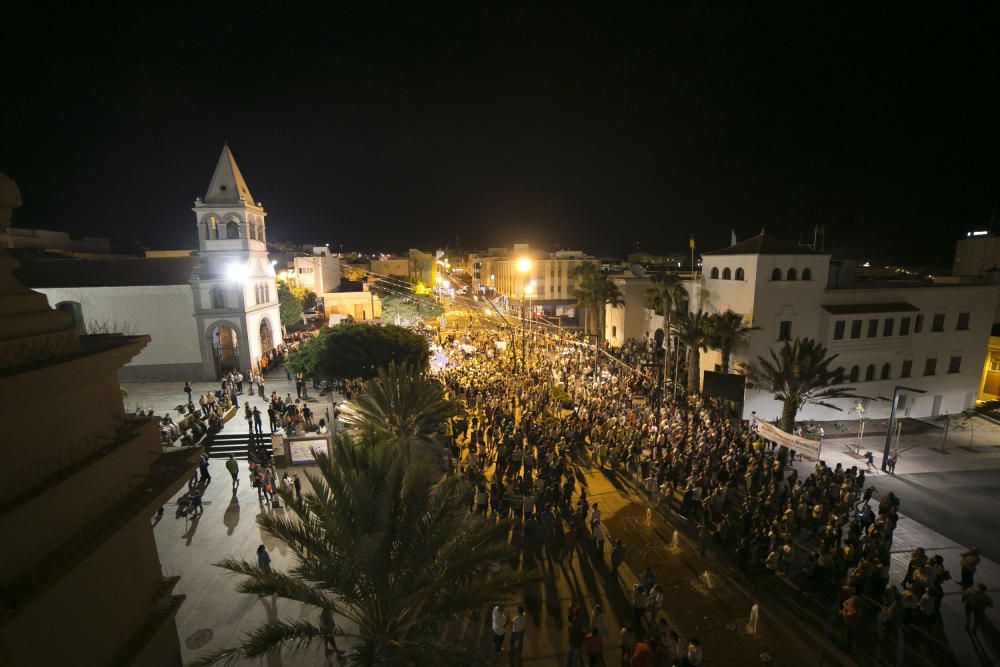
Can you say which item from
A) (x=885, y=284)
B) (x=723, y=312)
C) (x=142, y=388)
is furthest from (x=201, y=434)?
(x=885, y=284)

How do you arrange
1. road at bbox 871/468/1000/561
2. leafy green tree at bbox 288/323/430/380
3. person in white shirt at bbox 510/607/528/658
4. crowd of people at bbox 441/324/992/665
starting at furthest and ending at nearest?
leafy green tree at bbox 288/323/430/380, road at bbox 871/468/1000/561, crowd of people at bbox 441/324/992/665, person in white shirt at bbox 510/607/528/658

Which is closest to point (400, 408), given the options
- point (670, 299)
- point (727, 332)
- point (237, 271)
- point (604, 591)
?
point (604, 591)

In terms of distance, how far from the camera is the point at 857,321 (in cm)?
2706

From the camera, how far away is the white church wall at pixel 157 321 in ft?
93.1

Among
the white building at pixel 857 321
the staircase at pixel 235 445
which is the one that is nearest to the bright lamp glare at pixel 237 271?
the staircase at pixel 235 445

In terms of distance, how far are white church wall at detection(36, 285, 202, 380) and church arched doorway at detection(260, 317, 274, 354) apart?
4072 millimetres

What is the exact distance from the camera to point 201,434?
19797 mm

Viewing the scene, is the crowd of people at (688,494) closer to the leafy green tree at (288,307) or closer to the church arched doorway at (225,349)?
the church arched doorway at (225,349)

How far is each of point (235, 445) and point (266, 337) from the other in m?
14.7

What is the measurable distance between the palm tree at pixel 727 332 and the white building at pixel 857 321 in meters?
0.58

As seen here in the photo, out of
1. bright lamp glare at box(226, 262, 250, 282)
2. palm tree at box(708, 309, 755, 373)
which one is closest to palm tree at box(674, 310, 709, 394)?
palm tree at box(708, 309, 755, 373)

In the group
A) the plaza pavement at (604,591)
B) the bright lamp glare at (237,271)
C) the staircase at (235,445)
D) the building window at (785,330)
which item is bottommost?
the plaza pavement at (604,591)

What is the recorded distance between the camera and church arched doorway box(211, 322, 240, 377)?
29.9 metres

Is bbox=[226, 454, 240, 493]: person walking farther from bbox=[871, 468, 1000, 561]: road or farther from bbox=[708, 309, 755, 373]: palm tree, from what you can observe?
bbox=[708, 309, 755, 373]: palm tree
